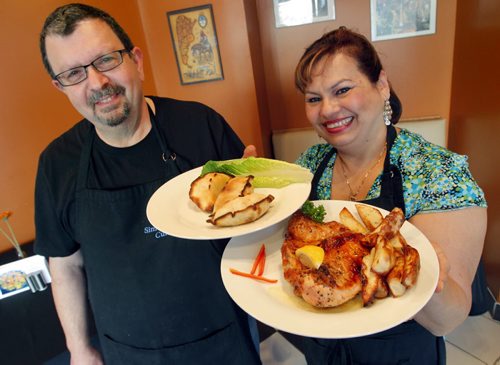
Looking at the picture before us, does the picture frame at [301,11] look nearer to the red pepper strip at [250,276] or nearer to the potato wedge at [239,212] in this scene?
the potato wedge at [239,212]

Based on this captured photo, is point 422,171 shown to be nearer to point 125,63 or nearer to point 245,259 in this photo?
point 245,259

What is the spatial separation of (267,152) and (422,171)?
2.27 meters

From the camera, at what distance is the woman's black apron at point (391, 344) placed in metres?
1.34

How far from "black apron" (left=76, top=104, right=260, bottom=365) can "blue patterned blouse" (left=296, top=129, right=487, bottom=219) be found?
35.1 inches

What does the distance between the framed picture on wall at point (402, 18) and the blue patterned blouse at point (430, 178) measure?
6.56 ft

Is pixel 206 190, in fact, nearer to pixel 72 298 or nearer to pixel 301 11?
pixel 72 298

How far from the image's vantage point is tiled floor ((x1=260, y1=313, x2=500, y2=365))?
93.7 inches

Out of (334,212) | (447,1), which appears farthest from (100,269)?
(447,1)

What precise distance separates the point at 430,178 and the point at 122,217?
1348 mm

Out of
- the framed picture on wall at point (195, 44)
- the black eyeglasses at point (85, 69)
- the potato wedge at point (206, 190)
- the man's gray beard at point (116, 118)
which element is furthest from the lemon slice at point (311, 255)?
the framed picture on wall at point (195, 44)

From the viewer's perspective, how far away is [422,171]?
1.29 meters

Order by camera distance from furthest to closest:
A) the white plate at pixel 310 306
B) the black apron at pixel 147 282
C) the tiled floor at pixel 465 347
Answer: the tiled floor at pixel 465 347 < the black apron at pixel 147 282 < the white plate at pixel 310 306

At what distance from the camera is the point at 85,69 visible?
1.31 metres

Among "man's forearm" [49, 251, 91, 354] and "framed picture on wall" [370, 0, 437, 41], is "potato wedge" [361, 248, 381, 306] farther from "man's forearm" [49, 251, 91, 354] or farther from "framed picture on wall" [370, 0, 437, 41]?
"framed picture on wall" [370, 0, 437, 41]
